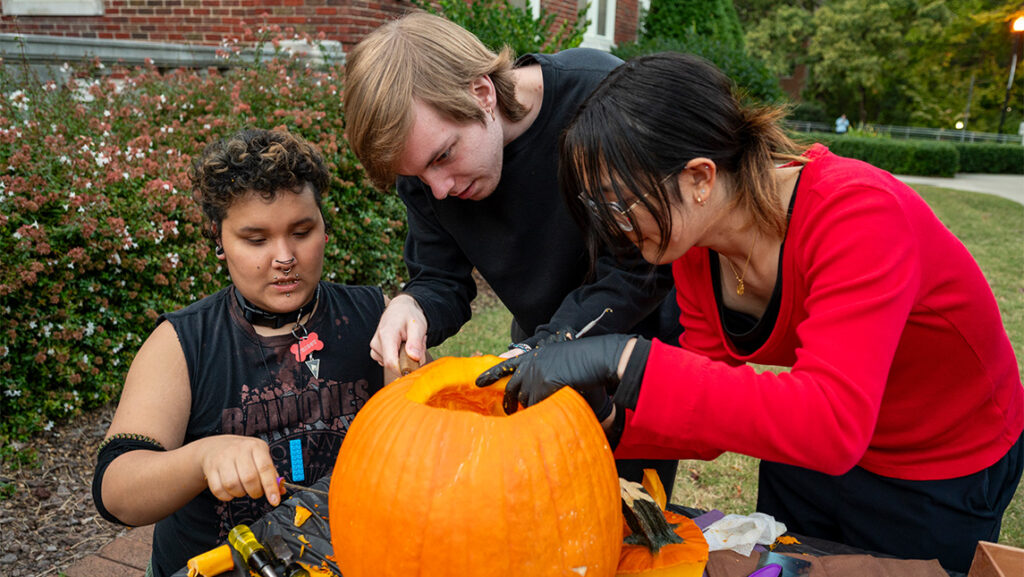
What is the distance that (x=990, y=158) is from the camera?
2375 centimetres

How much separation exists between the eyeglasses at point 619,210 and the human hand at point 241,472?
847mm

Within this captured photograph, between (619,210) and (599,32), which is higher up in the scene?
(599,32)

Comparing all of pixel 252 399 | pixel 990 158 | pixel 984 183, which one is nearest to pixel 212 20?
pixel 252 399

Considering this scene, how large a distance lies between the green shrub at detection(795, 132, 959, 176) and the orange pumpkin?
69.6 feet

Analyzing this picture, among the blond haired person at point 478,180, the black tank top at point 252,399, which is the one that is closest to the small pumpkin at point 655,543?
the blond haired person at point 478,180

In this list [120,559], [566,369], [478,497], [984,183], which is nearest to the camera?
[478,497]

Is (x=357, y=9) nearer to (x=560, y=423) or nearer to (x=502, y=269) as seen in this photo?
(x=502, y=269)

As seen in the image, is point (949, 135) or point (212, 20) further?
point (949, 135)

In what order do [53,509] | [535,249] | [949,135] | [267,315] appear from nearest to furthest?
1. [267,315]
2. [535,249]
3. [53,509]
4. [949,135]

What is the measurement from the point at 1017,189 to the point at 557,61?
19868 mm

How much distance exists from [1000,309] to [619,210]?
750cm

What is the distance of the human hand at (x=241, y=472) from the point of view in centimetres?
134

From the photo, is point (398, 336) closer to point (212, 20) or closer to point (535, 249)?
point (535, 249)

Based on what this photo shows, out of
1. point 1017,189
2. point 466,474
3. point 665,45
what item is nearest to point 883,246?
point 466,474
